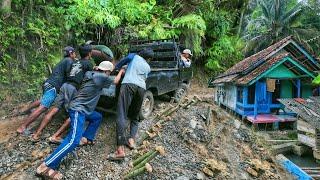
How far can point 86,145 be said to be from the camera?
6.31 metres

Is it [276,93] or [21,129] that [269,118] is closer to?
[276,93]

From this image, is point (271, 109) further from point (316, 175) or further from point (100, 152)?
point (100, 152)

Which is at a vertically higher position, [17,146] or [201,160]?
[17,146]

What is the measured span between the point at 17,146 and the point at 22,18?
637cm

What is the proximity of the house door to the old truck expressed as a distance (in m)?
6.85

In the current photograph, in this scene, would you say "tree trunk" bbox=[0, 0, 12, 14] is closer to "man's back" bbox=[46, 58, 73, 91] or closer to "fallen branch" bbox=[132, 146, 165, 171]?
"man's back" bbox=[46, 58, 73, 91]

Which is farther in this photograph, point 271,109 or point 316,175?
point 271,109

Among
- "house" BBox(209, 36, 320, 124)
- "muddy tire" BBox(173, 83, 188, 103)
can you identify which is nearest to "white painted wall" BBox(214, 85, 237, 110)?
"house" BBox(209, 36, 320, 124)

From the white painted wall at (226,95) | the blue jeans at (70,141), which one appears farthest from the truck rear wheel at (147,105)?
the white painted wall at (226,95)

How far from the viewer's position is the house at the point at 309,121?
39.8ft

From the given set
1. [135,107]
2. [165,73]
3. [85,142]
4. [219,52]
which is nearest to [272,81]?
[219,52]

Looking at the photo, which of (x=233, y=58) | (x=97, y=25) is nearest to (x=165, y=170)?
(x=97, y=25)

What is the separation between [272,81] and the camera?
16.1m

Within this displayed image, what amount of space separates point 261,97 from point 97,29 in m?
9.02
